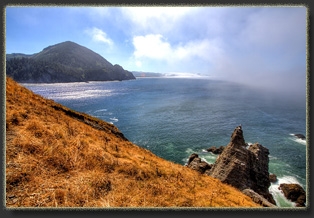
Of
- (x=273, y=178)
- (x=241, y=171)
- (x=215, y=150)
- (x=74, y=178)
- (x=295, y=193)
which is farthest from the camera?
(x=215, y=150)

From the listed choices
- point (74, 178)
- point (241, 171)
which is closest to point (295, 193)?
point (241, 171)

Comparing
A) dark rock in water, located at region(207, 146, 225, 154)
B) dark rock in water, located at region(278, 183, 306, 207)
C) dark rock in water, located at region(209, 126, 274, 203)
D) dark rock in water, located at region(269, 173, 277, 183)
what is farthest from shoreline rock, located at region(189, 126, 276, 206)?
dark rock in water, located at region(207, 146, 225, 154)

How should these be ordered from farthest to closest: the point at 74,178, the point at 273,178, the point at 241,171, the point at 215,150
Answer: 1. the point at 215,150
2. the point at 273,178
3. the point at 241,171
4. the point at 74,178

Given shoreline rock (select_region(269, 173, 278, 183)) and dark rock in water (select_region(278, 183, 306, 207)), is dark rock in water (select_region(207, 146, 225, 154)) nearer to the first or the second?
shoreline rock (select_region(269, 173, 278, 183))

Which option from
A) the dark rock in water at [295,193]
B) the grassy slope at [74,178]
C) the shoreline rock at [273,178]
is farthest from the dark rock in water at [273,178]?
the grassy slope at [74,178]

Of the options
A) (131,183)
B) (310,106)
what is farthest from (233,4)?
(131,183)

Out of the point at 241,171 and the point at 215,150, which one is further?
the point at 215,150

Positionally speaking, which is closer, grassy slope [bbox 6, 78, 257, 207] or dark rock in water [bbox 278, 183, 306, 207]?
grassy slope [bbox 6, 78, 257, 207]

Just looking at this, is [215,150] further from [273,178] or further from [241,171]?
[241,171]
